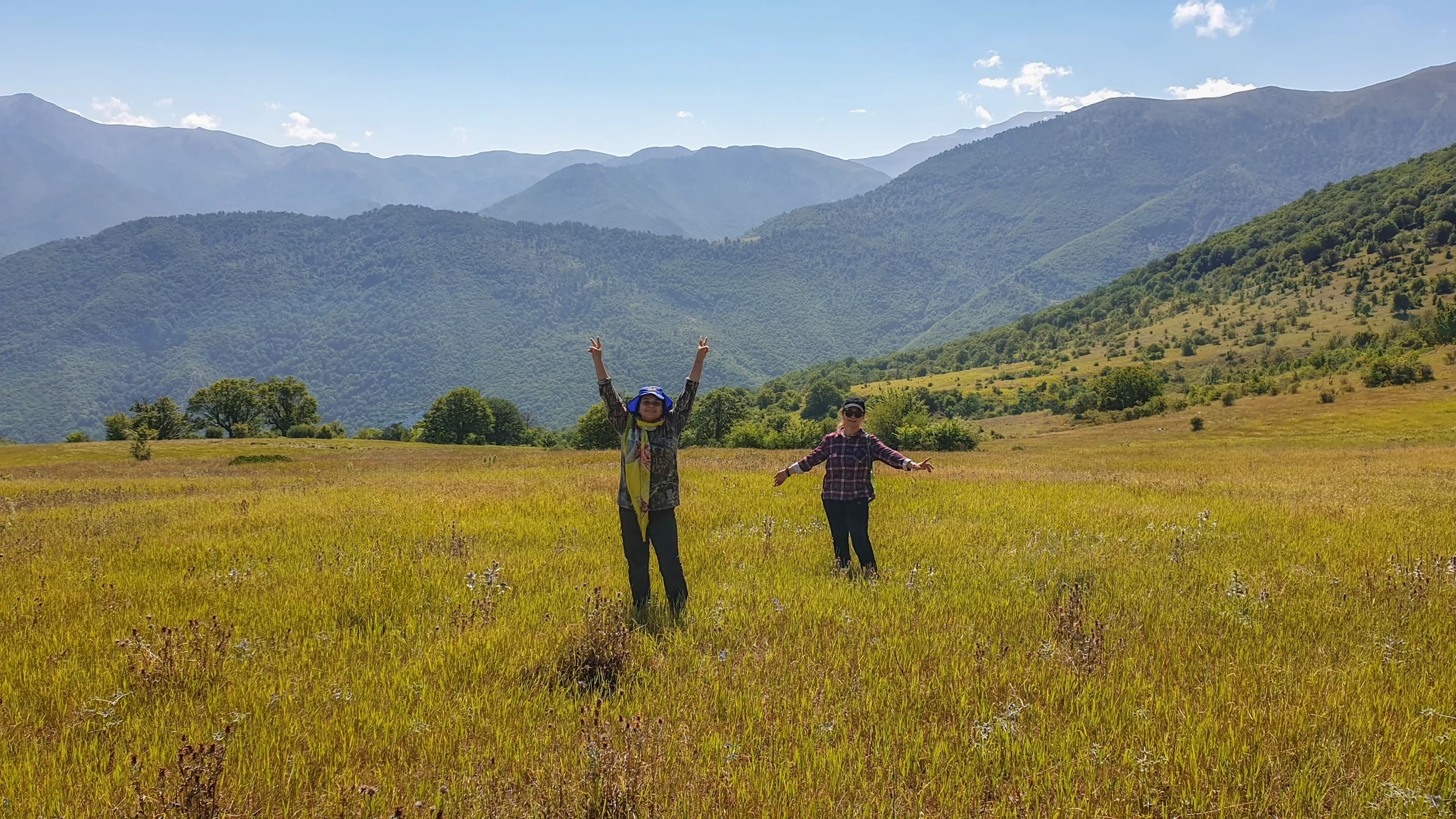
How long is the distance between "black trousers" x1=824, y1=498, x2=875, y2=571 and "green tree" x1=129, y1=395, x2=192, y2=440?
110790 millimetres

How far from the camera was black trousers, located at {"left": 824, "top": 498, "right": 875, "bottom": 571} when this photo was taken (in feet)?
25.4

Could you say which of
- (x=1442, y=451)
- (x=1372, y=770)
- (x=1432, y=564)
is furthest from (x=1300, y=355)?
(x=1372, y=770)

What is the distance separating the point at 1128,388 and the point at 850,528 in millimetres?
84616

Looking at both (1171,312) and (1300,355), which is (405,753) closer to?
(1300,355)

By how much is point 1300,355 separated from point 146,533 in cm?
11721

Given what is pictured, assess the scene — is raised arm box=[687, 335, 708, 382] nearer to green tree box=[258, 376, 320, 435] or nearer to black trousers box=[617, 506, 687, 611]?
black trousers box=[617, 506, 687, 611]

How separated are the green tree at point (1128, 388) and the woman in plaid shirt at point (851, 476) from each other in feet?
271

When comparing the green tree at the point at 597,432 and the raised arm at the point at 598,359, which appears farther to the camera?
the green tree at the point at 597,432

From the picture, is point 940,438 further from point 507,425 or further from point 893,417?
point 507,425

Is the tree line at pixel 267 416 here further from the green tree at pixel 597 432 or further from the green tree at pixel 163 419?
the green tree at pixel 597 432

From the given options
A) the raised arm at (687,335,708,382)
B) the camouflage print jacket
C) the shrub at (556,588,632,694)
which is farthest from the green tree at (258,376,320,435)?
the shrub at (556,588,632,694)

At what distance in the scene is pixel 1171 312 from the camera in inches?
5974

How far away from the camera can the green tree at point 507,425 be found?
10894 cm

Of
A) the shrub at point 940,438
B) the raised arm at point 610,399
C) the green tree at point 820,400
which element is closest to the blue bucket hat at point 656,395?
the raised arm at point 610,399
